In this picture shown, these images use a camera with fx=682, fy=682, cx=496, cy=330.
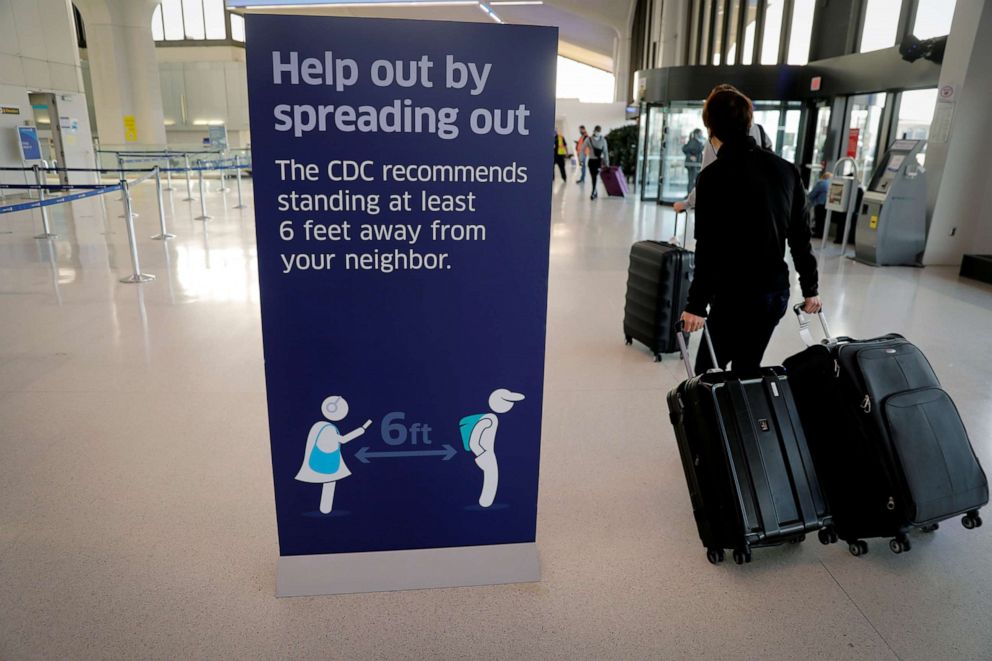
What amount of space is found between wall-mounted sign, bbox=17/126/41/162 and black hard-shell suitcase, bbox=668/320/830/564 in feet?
57.0

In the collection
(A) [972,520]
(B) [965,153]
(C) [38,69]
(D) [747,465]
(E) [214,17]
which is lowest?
(A) [972,520]

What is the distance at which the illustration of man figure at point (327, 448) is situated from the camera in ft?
7.00

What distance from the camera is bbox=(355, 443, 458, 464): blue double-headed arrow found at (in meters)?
2.19

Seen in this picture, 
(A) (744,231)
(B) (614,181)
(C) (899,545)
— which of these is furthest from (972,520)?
(B) (614,181)

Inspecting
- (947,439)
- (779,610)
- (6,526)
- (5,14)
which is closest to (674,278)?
(947,439)

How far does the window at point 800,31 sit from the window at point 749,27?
188cm

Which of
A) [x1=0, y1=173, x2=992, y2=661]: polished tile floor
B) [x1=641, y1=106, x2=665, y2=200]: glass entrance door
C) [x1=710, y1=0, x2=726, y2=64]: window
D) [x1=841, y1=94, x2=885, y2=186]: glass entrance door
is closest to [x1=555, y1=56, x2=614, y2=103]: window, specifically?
[x1=710, y1=0, x2=726, y2=64]: window

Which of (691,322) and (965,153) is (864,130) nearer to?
(965,153)

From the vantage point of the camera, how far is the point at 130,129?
23.7 metres

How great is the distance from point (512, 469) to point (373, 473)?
0.46 meters

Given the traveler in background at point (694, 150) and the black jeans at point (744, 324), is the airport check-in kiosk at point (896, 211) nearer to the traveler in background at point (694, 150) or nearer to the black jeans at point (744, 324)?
the traveler in background at point (694, 150)

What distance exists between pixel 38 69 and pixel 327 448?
18.8 m

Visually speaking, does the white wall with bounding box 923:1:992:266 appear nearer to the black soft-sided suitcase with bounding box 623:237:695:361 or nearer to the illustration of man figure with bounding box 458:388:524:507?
the black soft-sided suitcase with bounding box 623:237:695:361

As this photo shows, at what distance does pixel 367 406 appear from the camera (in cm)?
215
